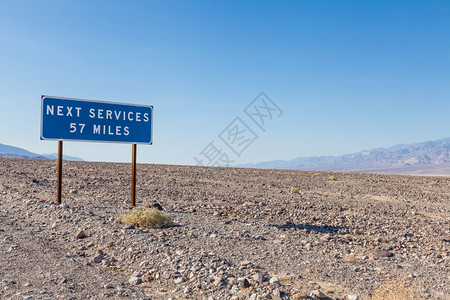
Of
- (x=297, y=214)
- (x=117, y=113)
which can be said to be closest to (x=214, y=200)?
(x=297, y=214)

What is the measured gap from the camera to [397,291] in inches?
245

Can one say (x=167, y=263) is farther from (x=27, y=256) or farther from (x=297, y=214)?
(x=297, y=214)

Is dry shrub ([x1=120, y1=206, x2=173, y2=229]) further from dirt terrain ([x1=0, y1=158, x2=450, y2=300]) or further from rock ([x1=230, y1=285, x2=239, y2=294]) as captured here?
rock ([x1=230, y1=285, x2=239, y2=294])

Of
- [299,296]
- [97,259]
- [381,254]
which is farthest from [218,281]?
[381,254]

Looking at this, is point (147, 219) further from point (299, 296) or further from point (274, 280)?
point (299, 296)

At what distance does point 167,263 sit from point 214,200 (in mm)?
9591

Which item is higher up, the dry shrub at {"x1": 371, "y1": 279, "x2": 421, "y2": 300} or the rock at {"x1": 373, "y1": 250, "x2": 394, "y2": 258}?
the rock at {"x1": 373, "y1": 250, "x2": 394, "y2": 258}

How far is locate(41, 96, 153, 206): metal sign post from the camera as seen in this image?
42.1 feet

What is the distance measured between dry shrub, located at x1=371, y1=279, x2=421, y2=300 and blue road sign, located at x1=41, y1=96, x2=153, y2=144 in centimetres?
975

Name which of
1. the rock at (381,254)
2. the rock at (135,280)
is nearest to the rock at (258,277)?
the rock at (135,280)

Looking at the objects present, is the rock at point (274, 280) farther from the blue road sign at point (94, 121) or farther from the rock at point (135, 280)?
the blue road sign at point (94, 121)

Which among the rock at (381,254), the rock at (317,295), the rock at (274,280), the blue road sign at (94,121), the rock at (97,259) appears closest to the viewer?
the rock at (317,295)

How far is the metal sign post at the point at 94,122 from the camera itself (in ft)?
42.1

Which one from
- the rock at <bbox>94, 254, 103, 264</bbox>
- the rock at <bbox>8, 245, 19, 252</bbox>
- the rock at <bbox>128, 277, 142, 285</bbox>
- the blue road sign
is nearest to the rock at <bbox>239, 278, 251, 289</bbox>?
the rock at <bbox>128, 277, 142, 285</bbox>
